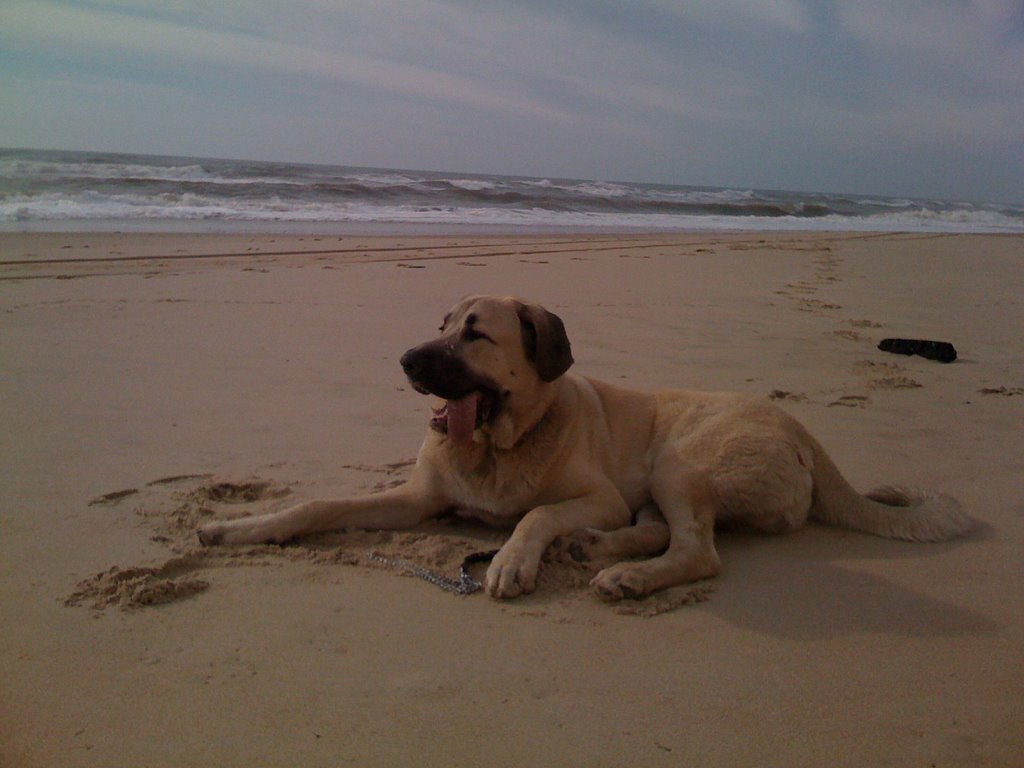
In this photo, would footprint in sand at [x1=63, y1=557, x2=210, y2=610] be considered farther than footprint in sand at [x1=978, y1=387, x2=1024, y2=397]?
No

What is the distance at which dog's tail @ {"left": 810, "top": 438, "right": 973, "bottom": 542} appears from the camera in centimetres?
325

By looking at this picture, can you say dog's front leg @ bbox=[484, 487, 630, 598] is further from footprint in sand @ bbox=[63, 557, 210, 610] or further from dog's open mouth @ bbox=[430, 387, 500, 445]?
footprint in sand @ bbox=[63, 557, 210, 610]

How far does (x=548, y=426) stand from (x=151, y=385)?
290 centimetres

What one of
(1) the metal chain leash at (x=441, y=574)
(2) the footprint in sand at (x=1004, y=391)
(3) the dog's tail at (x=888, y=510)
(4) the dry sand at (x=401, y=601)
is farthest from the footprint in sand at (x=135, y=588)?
(2) the footprint in sand at (x=1004, y=391)

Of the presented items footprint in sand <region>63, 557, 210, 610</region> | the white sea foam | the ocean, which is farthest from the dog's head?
the white sea foam

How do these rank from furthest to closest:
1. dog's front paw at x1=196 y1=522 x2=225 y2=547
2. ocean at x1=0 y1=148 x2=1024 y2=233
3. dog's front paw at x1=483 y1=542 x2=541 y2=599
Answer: ocean at x1=0 y1=148 x2=1024 y2=233, dog's front paw at x1=196 y1=522 x2=225 y2=547, dog's front paw at x1=483 y1=542 x2=541 y2=599

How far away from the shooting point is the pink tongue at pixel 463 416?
318cm

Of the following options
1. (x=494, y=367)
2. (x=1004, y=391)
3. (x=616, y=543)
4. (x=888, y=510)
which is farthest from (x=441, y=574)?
(x=1004, y=391)

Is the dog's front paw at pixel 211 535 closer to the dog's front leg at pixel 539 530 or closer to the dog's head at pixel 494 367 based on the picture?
the dog's head at pixel 494 367

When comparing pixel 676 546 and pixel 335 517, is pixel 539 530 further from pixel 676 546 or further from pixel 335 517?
pixel 335 517

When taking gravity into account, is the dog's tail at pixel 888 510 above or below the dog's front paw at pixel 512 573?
above

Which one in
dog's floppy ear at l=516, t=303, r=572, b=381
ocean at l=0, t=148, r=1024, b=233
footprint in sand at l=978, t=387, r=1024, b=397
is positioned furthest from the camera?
ocean at l=0, t=148, r=1024, b=233

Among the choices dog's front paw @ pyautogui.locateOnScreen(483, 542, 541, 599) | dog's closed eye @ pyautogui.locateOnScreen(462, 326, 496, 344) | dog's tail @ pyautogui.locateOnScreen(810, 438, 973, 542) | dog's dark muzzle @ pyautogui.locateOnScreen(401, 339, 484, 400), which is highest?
dog's closed eye @ pyautogui.locateOnScreen(462, 326, 496, 344)

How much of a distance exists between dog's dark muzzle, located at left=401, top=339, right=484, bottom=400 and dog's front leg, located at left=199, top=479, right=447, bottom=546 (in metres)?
0.50
